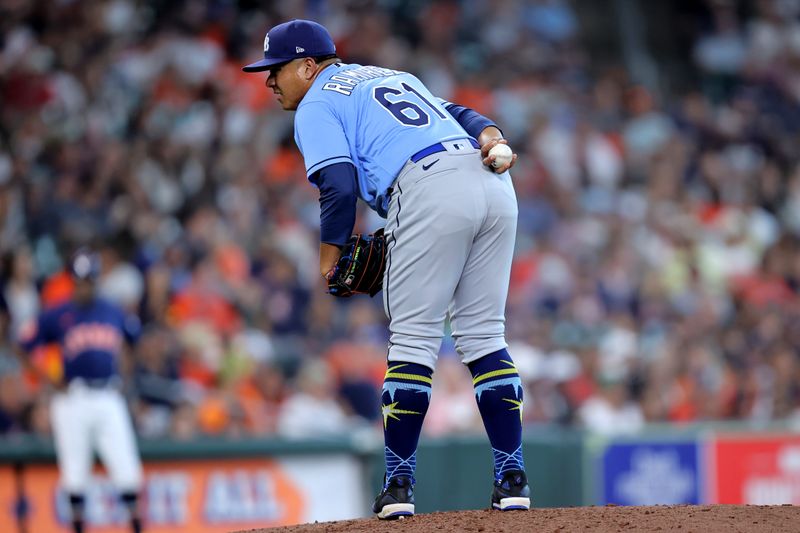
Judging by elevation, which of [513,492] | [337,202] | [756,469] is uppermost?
[337,202]

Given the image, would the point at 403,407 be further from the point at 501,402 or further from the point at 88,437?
the point at 88,437

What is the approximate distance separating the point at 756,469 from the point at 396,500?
24.7 feet

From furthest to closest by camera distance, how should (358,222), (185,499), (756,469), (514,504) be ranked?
(358,222), (756,469), (185,499), (514,504)

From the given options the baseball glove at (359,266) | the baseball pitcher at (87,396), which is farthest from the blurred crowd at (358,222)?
the baseball glove at (359,266)

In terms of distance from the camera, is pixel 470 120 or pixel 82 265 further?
pixel 82 265

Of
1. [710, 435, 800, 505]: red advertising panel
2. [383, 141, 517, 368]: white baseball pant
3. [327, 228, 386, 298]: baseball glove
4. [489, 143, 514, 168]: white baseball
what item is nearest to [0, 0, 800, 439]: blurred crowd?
[710, 435, 800, 505]: red advertising panel

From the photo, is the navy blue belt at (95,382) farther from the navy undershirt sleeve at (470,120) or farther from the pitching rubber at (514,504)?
the pitching rubber at (514,504)

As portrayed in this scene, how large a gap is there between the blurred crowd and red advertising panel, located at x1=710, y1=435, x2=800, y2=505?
0.99 m

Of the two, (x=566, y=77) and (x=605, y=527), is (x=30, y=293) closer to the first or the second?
(x=605, y=527)

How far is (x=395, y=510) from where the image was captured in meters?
4.73

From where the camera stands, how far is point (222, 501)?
9.58 metres

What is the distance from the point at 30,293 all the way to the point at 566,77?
353 inches

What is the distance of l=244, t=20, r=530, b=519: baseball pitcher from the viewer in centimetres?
463

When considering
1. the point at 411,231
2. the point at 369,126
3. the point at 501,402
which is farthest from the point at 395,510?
the point at 369,126
